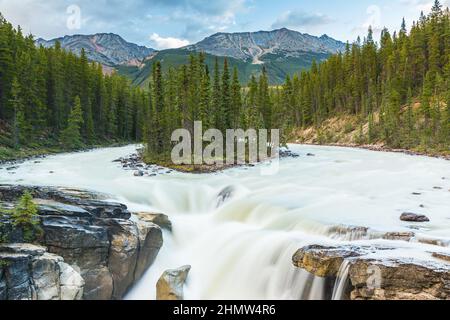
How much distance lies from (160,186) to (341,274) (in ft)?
54.5

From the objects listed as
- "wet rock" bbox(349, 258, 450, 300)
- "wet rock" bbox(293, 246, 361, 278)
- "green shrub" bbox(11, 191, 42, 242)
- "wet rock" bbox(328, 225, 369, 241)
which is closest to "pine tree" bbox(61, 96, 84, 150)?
"green shrub" bbox(11, 191, 42, 242)

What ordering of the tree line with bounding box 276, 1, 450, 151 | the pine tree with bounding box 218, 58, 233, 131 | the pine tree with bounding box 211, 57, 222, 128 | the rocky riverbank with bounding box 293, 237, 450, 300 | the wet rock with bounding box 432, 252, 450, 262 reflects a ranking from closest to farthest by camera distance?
the rocky riverbank with bounding box 293, 237, 450, 300 < the wet rock with bounding box 432, 252, 450, 262 < the pine tree with bounding box 211, 57, 222, 128 < the pine tree with bounding box 218, 58, 233, 131 < the tree line with bounding box 276, 1, 450, 151

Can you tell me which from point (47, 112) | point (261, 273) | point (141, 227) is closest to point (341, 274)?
point (261, 273)

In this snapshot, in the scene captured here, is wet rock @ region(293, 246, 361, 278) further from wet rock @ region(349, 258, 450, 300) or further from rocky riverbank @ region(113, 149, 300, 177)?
rocky riverbank @ region(113, 149, 300, 177)

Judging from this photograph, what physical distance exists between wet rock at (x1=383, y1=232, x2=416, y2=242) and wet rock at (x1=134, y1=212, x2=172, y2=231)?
960cm

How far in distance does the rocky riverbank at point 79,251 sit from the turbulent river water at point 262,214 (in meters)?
1.00

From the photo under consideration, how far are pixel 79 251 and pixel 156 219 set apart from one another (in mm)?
4446

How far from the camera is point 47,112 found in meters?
56.1

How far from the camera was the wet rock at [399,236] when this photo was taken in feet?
40.4

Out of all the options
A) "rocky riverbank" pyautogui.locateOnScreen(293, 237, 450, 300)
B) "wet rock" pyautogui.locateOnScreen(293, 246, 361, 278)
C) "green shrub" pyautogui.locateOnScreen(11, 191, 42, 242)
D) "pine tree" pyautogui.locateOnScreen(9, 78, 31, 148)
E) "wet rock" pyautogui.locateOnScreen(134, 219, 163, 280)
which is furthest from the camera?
"pine tree" pyautogui.locateOnScreen(9, 78, 31, 148)

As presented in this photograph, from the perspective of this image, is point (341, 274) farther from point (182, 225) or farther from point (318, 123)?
point (318, 123)

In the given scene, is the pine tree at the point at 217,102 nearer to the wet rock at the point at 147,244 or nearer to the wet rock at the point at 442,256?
the wet rock at the point at 147,244

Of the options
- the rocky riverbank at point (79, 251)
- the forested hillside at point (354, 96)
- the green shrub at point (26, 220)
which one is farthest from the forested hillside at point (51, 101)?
the green shrub at point (26, 220)

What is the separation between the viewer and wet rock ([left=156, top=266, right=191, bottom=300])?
11.6 metres
